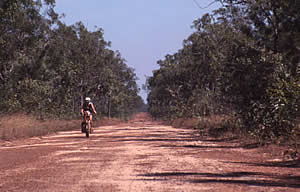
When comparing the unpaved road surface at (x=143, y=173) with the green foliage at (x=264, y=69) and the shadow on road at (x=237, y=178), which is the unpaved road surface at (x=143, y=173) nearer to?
the shadow on road at (x=237, y=178)

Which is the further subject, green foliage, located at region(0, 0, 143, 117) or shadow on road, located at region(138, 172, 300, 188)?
green foliage, located at region(0, 0, 143, 117)

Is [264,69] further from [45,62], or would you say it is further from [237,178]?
[45,62]

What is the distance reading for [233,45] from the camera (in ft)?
67.7

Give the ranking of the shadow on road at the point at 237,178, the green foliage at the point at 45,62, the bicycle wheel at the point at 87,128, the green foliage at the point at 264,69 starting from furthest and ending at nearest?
the green foliage at the point at 45,62 → the bicycle wheel at the point at 87,128 → the green foliage at the point at 264,69 → the shadow on road at the point at 237,178

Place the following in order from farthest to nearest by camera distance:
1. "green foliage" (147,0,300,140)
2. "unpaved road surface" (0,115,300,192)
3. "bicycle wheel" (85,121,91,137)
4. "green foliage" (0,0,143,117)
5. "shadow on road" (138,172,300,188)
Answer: "green foliage" (0,0,143,117) < "bicycle wheel" (85,121,91,137) < "green foliage" (147,0,300,140) < "shadow on road" (138,172,300,188) < "unpaved road surface" (0,115,300,192)

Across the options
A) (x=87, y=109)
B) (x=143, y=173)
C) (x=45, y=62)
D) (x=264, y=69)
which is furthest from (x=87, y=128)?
(x=45, y=62)

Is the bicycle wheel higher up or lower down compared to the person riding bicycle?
lower down

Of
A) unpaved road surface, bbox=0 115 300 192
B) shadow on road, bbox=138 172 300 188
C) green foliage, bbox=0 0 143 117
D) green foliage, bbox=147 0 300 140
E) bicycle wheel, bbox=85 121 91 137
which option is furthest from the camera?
green foliage, bbox=0 0 143 117

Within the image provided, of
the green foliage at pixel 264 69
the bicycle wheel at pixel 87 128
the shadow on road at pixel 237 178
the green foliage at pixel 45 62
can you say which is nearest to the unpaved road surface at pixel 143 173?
the shadow on road at pixel 237 178

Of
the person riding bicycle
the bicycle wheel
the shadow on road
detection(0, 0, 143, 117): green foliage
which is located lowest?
the shadow on road

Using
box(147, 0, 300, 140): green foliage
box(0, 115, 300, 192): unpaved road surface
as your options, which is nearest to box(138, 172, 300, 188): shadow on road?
box(0, 115, 300, 192): unpaved road surface

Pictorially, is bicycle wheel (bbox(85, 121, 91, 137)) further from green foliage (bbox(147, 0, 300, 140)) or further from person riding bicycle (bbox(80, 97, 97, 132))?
green foliage (bbox(147, 0, 300, 140))

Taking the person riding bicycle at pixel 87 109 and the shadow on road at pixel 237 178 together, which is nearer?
the shadow on road at pixel 237 178

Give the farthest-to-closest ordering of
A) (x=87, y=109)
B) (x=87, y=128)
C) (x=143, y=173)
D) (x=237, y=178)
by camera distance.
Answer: (x=87, y=109) → (x=87, y=128) → (x=143, y=173) → (x=237, y=178)
